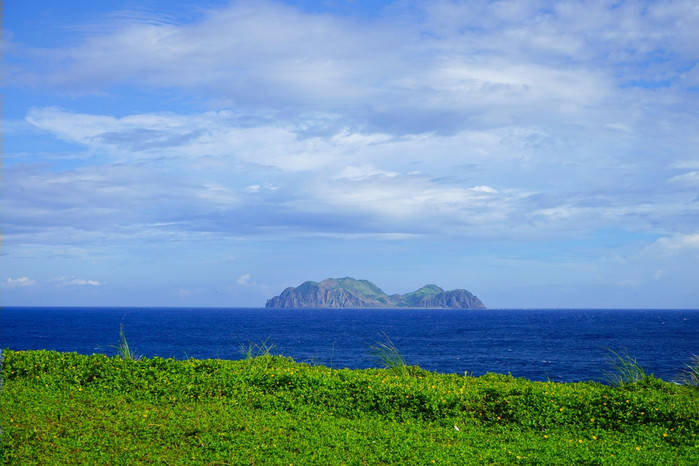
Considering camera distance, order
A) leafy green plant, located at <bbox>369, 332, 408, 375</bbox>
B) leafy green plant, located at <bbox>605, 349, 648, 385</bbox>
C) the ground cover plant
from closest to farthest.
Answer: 1. the ground cover plant
2. leafy green plant, located at <bbox>605, 349, 648, 385</bbox>
3. leafy green plant, located at <bbox>369, 332, 408, 375</bbox>

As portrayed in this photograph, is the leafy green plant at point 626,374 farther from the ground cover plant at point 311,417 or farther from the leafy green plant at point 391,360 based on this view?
the leafy green plant at point 391,360

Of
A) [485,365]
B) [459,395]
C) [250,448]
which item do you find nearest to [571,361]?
[485,365]

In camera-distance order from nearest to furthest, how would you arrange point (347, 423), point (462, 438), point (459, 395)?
point (462, 438) → point (347, 423) → point (459, 395)

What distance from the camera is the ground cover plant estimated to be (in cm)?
702

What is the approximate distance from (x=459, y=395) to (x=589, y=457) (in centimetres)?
246

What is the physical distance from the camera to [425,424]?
8.66m

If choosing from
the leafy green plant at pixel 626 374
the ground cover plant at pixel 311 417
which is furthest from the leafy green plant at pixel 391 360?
the leafy green plant at pixel 626 374

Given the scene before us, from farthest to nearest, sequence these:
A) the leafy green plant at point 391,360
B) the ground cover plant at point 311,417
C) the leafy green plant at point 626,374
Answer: the leafy green plant at point 391,360 < the leafy green plant at point 626,374 < the ground cover plant at point 311,417

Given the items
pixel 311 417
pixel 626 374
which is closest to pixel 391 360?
pixel 311 417

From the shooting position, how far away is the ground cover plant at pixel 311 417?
702cm

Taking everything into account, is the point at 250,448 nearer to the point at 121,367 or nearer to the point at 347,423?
the point at 347,423

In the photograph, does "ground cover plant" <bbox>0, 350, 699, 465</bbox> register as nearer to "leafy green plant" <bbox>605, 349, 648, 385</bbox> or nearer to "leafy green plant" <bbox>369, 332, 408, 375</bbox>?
"leafy green plant" <bbox>605, 349, 648, 385</bbox>

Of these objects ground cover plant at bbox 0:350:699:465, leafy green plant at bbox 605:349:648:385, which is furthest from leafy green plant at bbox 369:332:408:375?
leafy green plant at bbox 605:349:648:385

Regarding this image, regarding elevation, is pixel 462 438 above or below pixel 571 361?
above
